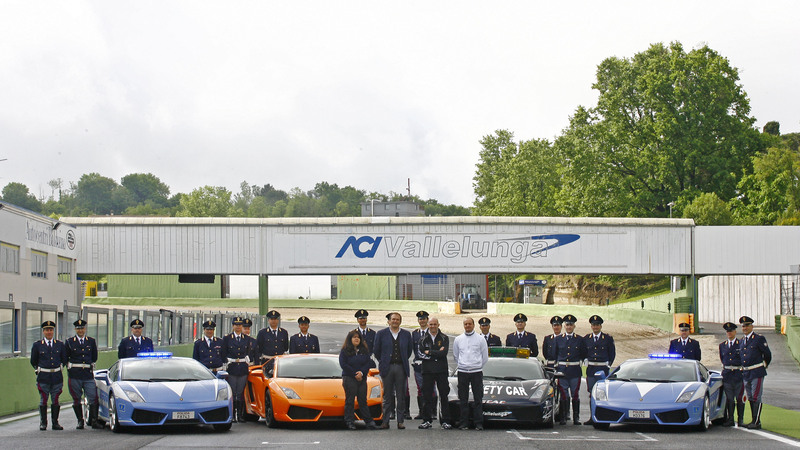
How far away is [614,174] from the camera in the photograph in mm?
67188

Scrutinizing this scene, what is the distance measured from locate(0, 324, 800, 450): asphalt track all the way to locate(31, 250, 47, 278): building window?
2526cm

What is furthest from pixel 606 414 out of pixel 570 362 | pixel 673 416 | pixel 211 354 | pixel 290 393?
pixel 211 354

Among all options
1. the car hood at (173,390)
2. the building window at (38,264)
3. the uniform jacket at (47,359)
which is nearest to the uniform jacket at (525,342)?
the car hood at (173,390)

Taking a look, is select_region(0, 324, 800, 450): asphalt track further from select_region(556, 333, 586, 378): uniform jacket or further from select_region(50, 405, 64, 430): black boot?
select_region(556, 333, 586, 378): uniform jacket

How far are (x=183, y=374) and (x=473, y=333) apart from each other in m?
4.58

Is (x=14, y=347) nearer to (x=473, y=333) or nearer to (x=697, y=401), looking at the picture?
(x=473, y=333)

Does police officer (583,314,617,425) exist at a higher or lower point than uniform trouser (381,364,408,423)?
higher

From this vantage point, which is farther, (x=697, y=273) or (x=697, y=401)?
(x=697, y=273)

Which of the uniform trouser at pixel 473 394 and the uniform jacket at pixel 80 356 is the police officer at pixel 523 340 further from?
the uniform jacket at pixel 80 356

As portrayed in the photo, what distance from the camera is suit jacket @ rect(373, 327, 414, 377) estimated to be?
1623 cm

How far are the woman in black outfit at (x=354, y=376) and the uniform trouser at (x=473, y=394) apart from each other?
4.61 feet

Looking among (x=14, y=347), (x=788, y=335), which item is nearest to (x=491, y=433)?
(x=14, y=347)

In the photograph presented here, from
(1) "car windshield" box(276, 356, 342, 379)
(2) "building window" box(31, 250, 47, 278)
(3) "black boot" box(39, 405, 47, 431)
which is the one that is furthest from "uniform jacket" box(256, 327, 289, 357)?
(2) "building window" box(31, 250, 47, 278)

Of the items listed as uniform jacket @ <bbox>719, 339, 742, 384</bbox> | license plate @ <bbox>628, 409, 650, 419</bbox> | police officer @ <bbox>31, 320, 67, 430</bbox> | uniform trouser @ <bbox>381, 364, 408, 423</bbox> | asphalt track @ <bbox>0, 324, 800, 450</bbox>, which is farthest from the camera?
uniform jacket @ <bbox>719, 339, 742, 384</bbox>
